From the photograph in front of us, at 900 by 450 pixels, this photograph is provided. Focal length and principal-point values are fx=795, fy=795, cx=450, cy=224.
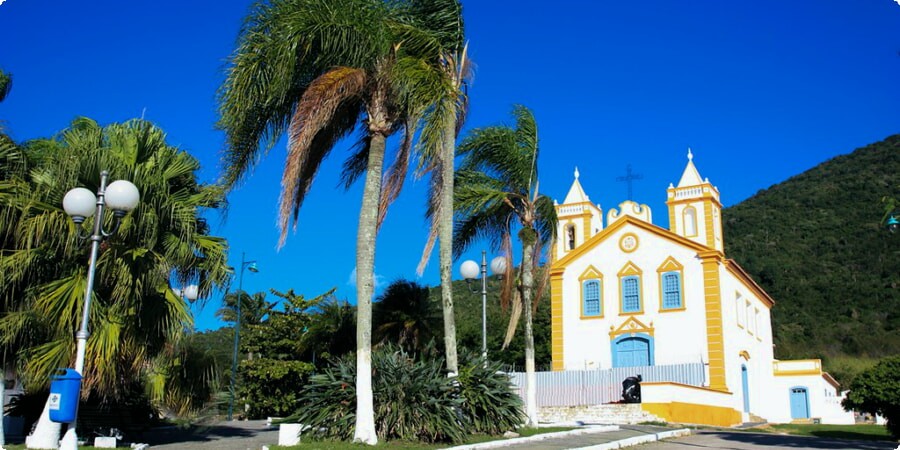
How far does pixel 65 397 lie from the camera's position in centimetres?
972

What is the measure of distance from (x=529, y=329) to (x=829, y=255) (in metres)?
68.2

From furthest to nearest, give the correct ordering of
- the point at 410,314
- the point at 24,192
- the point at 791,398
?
the point at 791,398 → the point at 410,314 → the point at 24,192

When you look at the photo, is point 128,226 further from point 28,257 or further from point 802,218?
point 802,218

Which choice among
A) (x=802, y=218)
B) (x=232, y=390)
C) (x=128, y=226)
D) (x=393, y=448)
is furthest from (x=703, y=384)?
(x=802, y=218)

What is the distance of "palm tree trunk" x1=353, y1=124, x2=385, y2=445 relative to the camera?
1183 cm

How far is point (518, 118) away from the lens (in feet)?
62.9

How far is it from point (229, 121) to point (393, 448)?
5.85 m

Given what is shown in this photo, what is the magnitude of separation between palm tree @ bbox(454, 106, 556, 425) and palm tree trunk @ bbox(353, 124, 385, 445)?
15.8 feet

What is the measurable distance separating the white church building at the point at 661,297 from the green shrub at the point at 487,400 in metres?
18.8

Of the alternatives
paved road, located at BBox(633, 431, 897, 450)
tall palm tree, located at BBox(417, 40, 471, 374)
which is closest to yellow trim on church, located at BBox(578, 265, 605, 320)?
paved road, located at BBox(633, 431, 897, 450)

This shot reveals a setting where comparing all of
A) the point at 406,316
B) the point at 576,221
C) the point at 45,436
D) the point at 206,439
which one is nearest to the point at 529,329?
the point at 406,316

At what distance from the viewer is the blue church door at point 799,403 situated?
135 ft

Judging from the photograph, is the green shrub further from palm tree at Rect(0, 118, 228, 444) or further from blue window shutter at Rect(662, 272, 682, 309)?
blue window shutter at Rect(662, 272, 682, 309)

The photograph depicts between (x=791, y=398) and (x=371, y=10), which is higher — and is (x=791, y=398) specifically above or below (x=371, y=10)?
below
